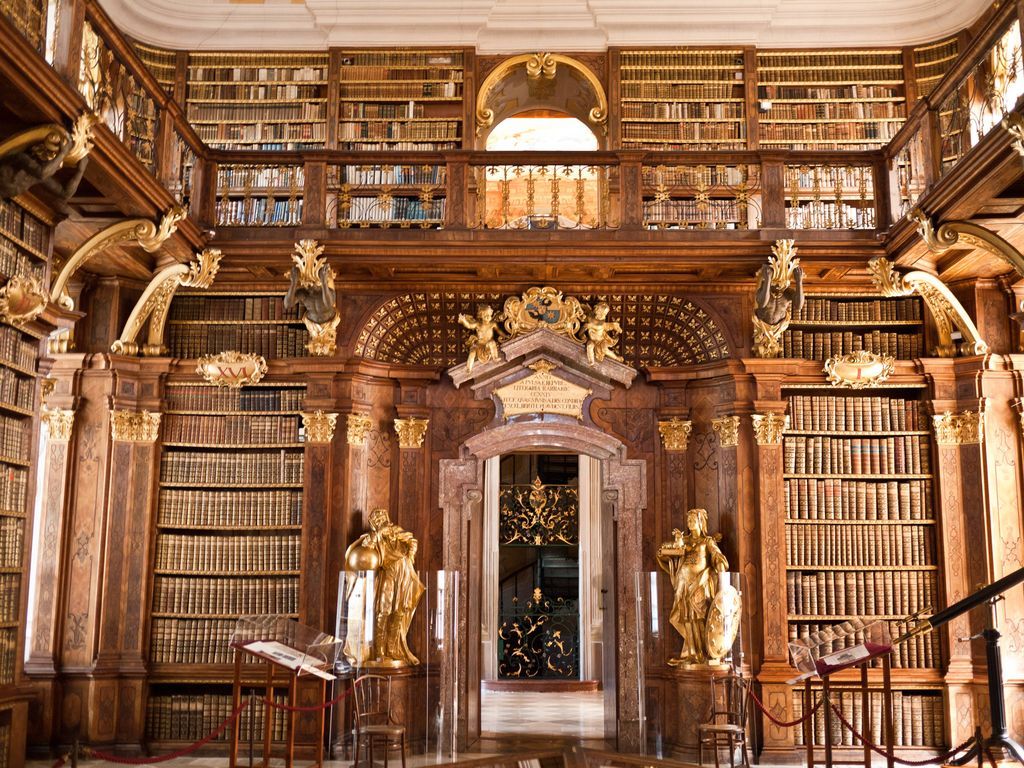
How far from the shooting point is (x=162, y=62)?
29.5ft

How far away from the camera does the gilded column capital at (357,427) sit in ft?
26.2

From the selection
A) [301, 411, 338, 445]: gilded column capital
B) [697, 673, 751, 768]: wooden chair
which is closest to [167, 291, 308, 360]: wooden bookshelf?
[301, 411, 338, 445]: gilded column capital

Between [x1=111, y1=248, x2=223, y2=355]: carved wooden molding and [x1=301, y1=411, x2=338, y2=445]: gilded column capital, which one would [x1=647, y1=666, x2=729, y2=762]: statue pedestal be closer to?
[x1=301, y1=411, x2=338, y2=445]: gilded column capital

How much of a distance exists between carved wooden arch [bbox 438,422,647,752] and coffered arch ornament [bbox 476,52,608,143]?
2638 millimetres

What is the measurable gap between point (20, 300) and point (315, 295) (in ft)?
8.05

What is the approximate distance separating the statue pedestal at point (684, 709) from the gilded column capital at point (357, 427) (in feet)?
9.49

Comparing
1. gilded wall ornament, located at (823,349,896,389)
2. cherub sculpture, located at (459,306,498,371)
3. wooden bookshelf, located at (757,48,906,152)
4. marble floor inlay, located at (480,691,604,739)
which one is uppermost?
wooden bookshelf, located at (757,48,906,152)

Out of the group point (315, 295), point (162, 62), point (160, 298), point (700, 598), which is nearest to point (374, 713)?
point (700, 598)

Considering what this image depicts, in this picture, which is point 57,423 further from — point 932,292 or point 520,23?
point 932,292

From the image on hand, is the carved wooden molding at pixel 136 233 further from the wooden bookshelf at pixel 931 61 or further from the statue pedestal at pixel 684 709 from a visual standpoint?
the wooden bookshelf at pixel 931 61

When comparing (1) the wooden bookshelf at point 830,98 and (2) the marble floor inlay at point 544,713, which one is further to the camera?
(1) the wooden bookshelf at point 830,98

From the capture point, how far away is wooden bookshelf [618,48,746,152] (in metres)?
8.84

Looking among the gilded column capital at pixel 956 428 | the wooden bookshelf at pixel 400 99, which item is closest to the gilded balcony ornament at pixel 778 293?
the gilded column capital at pixel 956 428

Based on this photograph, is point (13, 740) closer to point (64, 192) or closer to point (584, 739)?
point (64, 192)
